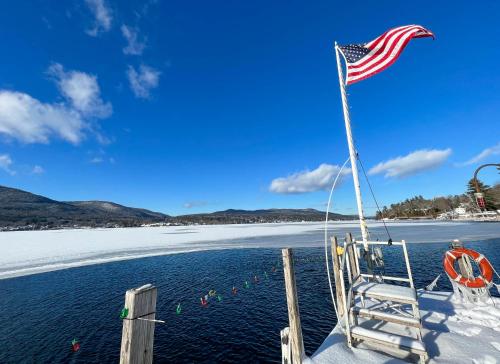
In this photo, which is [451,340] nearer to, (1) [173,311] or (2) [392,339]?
(2) [392,339]

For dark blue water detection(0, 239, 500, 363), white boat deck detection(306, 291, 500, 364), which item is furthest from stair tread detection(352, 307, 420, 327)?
dark blue water detection(0, 239, 500, 363)

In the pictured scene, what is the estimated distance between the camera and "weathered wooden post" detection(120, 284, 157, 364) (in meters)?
3.37

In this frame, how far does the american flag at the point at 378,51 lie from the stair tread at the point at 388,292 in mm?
7145

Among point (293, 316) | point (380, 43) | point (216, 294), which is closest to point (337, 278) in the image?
point (293, 316)

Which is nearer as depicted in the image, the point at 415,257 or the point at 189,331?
the point at 189,331

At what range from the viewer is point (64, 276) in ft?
71.1

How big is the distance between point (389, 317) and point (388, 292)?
22.9 inches

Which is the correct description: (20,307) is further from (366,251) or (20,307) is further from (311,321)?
(366,251)

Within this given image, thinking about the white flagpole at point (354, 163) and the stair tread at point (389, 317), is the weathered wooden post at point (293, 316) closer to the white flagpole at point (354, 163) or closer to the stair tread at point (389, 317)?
the stair tread at point (389, 317)

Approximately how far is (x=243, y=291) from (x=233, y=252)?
16.3 m

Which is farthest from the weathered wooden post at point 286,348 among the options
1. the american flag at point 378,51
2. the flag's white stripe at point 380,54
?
the flag's white stripe at point 380,54

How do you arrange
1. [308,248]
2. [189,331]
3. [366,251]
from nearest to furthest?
[366,251]
[189,331]
[308,248]

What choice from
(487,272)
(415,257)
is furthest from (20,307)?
(415,257)

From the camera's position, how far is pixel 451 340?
20.7 ft
